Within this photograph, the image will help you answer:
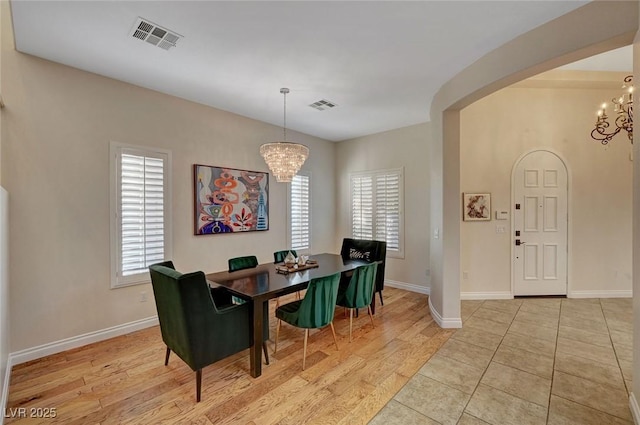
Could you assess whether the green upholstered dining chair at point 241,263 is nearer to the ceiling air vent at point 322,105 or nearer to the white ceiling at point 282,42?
the white ceiling at point 282,42

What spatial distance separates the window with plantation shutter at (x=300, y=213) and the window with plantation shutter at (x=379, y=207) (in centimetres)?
101

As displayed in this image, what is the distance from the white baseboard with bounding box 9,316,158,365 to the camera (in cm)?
273

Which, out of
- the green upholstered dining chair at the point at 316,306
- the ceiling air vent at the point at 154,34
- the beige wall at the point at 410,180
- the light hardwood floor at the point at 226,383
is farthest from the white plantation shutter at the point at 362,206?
the ceiling air vent at the point at 154,34

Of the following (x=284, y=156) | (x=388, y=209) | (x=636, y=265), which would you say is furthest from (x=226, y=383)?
(x=388, y=209)

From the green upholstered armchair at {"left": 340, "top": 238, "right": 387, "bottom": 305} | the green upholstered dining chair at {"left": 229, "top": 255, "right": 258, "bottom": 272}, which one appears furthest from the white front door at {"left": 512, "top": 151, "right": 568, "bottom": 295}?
the green upholstered dining chair at {"left": 229, "top": 255, "right": 258, "bottom": 272}

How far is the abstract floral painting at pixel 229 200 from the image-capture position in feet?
13.2

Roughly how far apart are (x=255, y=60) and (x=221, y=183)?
1948mm

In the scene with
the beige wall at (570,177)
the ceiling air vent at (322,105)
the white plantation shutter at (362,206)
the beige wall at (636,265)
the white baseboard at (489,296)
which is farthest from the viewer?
the white plantation shutter at (362,206)

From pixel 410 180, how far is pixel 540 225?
2.16 meters

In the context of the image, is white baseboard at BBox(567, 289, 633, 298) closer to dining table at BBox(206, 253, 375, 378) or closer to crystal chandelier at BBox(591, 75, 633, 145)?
crystal chandelier at BBox(591, 75, 633, 145)

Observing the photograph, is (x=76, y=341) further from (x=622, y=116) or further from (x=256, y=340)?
(x=622, y=116)

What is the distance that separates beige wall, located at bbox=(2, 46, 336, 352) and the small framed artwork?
4210 mm

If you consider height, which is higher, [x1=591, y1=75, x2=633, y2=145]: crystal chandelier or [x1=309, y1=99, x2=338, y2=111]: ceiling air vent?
[x1=309, y1=99, x2=338, y2=111]: ceiling air vent

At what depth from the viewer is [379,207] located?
5.57 metres
